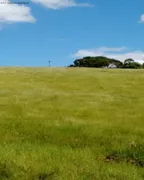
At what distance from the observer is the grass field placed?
12.7 metres

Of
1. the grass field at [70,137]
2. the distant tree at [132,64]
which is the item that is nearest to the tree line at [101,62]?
the distant tree at [132,64]

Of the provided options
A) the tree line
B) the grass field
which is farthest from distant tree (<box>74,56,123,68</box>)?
the grass field

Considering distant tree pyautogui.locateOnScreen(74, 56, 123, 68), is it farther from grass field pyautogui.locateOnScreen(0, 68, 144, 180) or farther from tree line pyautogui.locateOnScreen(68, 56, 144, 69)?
grass field pyautogui.locateOnScreen(0, 68, 144, 180)

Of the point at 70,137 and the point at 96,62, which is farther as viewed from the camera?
the point at 96,62

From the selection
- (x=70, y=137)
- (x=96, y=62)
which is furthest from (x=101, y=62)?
(x=70, y=137)

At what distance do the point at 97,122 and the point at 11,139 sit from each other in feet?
25.0

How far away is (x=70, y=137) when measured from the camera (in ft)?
66.2

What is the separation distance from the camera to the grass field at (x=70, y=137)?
12.7 meters

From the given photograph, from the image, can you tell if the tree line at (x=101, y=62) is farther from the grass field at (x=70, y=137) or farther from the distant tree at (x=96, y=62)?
the grass field at (x=70, y=137)

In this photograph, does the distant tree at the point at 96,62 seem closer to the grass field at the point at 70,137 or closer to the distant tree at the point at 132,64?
the distant tree at the point at 132,64

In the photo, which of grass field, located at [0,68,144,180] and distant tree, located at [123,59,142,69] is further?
distant tree, located at [123,59,142,69]

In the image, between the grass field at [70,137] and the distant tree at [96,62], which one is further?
the distant tree at [96,62]

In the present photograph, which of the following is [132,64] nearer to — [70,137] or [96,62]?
[96,62]

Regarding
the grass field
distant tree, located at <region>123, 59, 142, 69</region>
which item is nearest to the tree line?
distant tree, located at <region>123, 59, 142, 69</region>
